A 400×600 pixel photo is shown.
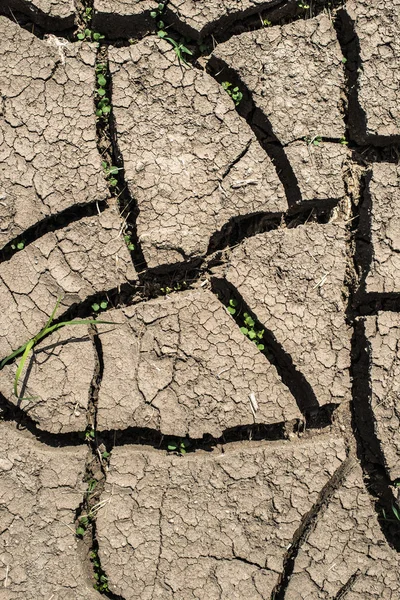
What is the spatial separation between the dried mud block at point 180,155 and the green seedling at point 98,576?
3.12ft

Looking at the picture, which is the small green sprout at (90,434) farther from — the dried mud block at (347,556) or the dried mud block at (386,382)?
the dried mud block at (386,382)

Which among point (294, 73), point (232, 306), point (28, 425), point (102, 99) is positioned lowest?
point (28, 425)

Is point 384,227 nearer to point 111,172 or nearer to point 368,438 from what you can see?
point 368,438

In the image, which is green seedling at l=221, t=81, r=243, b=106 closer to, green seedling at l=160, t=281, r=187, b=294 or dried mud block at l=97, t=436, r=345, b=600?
green seedling at l=160, t=281, r=187, b=294

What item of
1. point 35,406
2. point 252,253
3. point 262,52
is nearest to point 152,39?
point 262,52

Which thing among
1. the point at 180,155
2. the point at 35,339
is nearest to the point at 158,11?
the point at 180,155

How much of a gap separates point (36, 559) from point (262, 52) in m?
1.82

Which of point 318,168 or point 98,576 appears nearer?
point 98,576

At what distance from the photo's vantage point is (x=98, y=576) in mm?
2072

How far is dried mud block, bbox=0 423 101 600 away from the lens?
2035 mm

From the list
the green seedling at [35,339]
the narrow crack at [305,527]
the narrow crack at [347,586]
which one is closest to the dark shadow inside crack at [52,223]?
the green seedling at [35,339]

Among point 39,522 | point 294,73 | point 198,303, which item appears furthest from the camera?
point 294,73

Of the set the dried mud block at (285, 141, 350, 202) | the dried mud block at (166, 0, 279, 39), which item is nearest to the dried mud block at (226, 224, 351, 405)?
the dried mud block at (285, 141, 350, 202)

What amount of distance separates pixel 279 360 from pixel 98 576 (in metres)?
0.90
